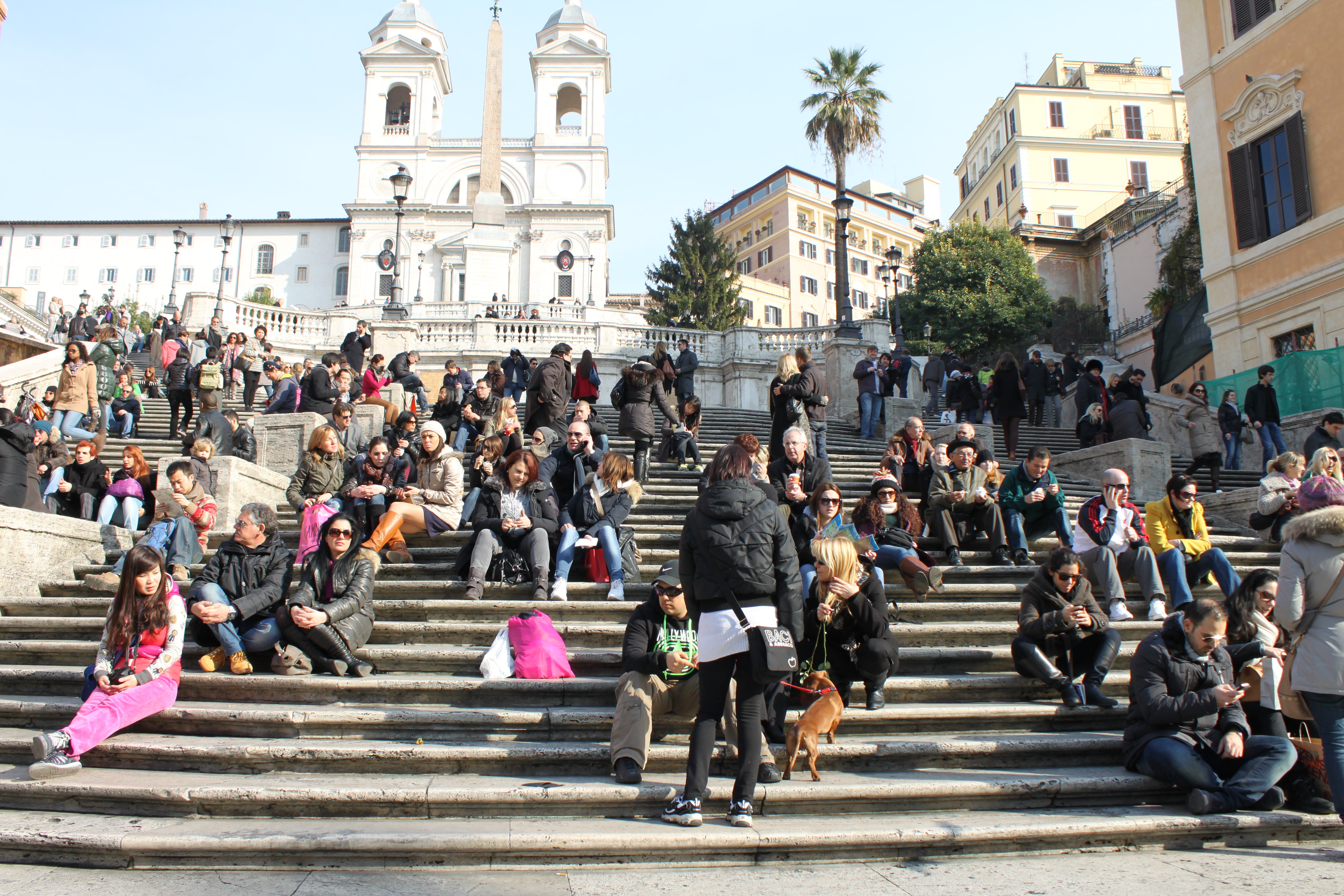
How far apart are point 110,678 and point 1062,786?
208 inches

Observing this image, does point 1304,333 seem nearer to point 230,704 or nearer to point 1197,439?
point 1197,439

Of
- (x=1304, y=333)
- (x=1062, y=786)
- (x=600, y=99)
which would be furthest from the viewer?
(x=600, y=99)

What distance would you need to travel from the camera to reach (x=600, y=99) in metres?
59.4

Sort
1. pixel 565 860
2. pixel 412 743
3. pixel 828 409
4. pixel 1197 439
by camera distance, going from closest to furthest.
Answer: pixel 565 860, pixel 412 743, pixel 1197 439, pixel 828 409

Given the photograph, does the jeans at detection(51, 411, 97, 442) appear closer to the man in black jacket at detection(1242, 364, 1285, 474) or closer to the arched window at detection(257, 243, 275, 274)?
the man in black jacket at detection(1242, 364, 1285, 474)

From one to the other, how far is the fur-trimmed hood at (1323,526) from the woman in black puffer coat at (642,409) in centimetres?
733

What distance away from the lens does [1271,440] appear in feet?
46.2

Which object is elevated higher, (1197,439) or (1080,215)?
(1080,215)

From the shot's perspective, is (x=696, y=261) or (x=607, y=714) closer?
(x=607, y=714)

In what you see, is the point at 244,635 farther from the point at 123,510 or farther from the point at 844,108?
the point at 844,108

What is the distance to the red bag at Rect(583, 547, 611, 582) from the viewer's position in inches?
301

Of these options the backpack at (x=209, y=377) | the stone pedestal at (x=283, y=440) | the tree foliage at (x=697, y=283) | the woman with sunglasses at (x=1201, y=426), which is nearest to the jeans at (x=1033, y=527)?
the woman with sunglasses at (x=1201, y=426)

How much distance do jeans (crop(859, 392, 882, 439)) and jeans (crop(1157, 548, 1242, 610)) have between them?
28.8 ft

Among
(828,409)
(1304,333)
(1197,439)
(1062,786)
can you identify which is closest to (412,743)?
(1062,786)
